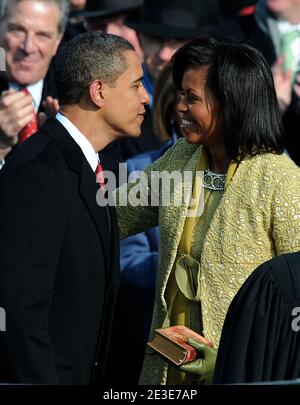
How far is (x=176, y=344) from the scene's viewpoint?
12.1 ft

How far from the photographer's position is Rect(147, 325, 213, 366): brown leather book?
3699 mm

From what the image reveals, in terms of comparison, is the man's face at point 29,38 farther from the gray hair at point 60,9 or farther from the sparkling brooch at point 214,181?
the sparkling brooch at point 214,181

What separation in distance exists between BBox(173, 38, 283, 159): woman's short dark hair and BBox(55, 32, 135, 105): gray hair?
37cm

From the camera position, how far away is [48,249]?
3.64 m

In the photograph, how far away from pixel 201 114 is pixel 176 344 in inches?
34.2

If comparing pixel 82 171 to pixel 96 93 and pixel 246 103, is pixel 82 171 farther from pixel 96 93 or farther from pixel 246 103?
pixel 246 103

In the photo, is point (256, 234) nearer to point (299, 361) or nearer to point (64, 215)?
point (64, 215)

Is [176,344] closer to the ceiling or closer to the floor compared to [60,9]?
closer to the floor

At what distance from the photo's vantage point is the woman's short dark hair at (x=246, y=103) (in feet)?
13.0

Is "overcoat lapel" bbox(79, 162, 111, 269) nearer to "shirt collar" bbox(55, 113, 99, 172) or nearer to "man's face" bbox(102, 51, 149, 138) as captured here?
"shirt collar" bbox(55, 113, 99, 172)

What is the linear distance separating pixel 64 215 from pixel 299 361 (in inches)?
41.5

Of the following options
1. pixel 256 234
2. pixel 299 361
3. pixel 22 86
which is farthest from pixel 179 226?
pixel 22 86

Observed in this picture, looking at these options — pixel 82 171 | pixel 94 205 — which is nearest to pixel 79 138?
pixel 82 171
